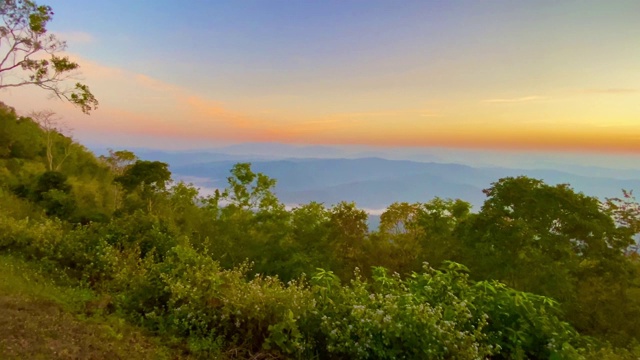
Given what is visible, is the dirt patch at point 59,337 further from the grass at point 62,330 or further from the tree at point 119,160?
the tree at point 119,160

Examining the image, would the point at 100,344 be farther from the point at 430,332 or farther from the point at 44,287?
the point at 430,332

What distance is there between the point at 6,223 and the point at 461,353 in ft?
34.1

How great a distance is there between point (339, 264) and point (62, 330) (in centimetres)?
1186

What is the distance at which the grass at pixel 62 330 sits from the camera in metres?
4.29

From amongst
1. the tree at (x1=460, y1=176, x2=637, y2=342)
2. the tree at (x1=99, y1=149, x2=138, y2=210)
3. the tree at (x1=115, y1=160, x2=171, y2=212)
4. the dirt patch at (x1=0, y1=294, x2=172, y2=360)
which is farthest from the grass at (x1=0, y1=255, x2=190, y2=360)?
the tree at (x1=99, y1=149, x2=138, y2=210)

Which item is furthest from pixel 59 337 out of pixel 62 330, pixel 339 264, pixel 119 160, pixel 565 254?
pixel 119 160

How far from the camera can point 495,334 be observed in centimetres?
468

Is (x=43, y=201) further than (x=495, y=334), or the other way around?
(x=43, y=201)

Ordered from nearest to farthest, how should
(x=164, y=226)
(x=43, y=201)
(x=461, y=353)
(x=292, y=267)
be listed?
1. (x=461, y=353)
2. (x=164, y=226)
3. (x=292, y=267)
4. (x=43, y=201)

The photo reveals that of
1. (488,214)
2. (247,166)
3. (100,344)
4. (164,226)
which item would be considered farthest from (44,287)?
(247,166)

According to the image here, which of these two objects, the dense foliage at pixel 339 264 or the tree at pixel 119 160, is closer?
the dense foliage at pixel 339 264

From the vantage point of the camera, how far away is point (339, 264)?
1593 centimetres

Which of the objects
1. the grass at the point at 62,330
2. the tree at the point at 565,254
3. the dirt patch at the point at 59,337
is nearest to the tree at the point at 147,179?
the grass at the point at 62,330

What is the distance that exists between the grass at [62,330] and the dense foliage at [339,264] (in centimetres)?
36
